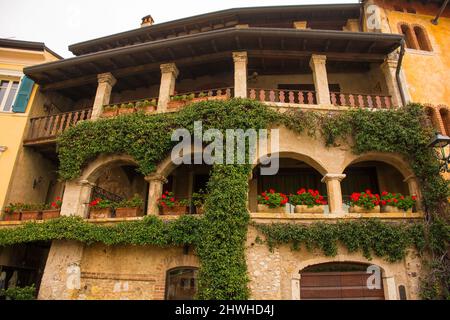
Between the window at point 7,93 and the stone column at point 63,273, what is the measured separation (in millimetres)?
6198

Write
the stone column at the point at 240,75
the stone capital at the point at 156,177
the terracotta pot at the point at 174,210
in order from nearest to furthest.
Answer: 1. the terracotta pot at the point at 174,210
2. the stone capital at the point at 156,177
3. the stone column at the point at 240,75

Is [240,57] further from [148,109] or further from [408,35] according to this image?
[408,35]

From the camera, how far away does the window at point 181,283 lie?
320 inches

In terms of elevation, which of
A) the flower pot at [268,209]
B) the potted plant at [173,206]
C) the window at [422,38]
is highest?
the window at [422,38]

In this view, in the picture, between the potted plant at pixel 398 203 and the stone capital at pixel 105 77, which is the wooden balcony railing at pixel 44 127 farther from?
the potted plant at pixel 398 203

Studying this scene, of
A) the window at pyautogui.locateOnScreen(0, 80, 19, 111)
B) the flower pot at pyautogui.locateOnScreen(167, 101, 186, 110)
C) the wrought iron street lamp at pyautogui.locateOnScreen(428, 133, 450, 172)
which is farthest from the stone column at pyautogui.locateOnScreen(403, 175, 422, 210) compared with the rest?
the window at pyautogui.locateOnScreen(0, 80, 19, 111)

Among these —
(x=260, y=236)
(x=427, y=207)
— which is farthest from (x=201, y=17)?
(x=427, y=207)

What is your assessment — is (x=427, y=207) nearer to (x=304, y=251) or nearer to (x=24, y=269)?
(x=304, y=251)

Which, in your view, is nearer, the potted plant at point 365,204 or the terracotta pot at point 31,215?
the potted plant at point 365,204

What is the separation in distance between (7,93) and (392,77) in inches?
556

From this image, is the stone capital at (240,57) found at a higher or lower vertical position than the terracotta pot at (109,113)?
higher

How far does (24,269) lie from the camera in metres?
10.6

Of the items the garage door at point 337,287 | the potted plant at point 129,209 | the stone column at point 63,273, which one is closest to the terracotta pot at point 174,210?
the potted plant at point 129,209

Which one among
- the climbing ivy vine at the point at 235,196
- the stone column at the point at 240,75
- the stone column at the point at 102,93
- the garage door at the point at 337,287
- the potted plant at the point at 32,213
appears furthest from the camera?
the stone column at the point at 102,93
